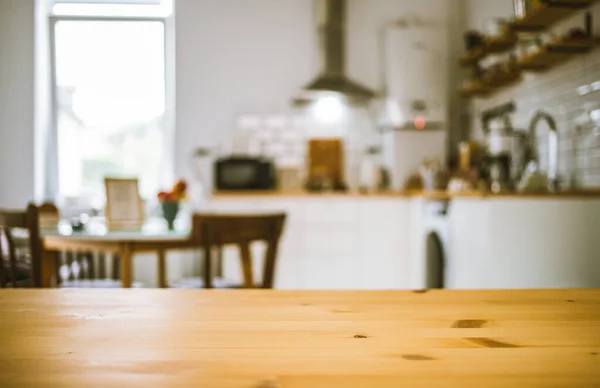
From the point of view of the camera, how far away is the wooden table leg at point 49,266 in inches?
106

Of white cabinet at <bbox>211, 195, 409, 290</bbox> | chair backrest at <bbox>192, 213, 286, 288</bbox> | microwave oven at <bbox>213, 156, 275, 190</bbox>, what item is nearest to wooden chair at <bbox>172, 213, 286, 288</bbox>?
chair backrest at <bbox>192, 213, 286, 288</bbox>

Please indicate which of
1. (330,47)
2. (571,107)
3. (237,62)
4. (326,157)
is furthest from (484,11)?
(237,62)

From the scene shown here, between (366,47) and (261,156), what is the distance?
4.51 ft

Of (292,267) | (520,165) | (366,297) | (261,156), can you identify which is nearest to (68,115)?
(261,156)

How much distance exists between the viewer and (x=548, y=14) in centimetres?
326

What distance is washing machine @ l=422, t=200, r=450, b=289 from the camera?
3.67m

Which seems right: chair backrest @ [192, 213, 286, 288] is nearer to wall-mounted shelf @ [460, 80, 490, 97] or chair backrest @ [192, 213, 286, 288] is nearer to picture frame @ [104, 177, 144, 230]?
picture frame @ [104, 177, 144, 230]

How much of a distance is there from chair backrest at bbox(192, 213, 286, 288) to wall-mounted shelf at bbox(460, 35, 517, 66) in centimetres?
240

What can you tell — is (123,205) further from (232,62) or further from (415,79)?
(415,79)

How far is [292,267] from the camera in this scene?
465cm

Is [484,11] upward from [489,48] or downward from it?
upward

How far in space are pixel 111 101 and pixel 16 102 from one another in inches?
31.8

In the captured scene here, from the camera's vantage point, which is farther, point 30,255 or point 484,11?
point 484,11

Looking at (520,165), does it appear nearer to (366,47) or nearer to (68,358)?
(366,47)
